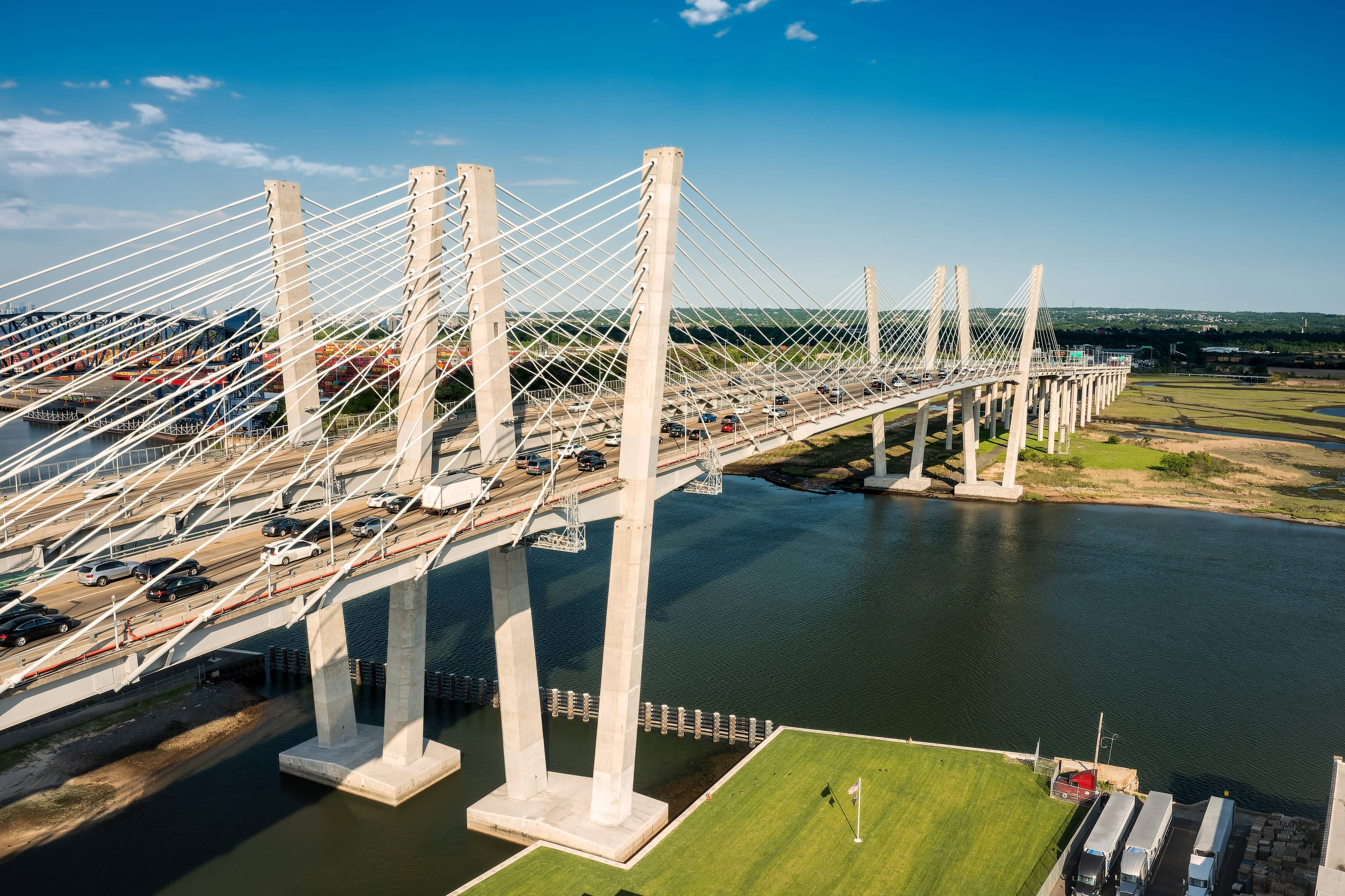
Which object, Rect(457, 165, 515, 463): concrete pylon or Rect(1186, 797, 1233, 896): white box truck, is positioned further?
Rect(457, 165, 515, 463): concrete pylon

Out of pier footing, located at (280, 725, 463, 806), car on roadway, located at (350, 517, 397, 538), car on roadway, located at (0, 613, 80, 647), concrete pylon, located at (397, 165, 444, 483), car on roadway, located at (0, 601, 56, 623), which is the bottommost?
pier footing, located at (280, 725, 463, 806)

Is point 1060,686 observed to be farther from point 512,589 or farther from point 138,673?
point 138,673

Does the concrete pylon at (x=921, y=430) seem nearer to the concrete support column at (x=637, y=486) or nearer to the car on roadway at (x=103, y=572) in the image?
the concrete support column at (x=637, y=486)

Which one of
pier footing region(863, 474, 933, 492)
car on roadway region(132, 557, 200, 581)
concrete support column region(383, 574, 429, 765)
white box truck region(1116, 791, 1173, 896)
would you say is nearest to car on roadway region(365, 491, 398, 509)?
concrete support column region(383, 574, 429, 765)

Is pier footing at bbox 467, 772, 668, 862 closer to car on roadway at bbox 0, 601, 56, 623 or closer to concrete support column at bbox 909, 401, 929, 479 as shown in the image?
car on roadway at bbox 0, 601, 56, 623

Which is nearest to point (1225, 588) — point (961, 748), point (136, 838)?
point (961, 748)

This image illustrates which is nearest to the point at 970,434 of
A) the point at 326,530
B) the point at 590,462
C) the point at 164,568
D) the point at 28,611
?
the point at 590,462

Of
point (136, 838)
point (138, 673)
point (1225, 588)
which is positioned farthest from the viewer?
point (1225, 588)
